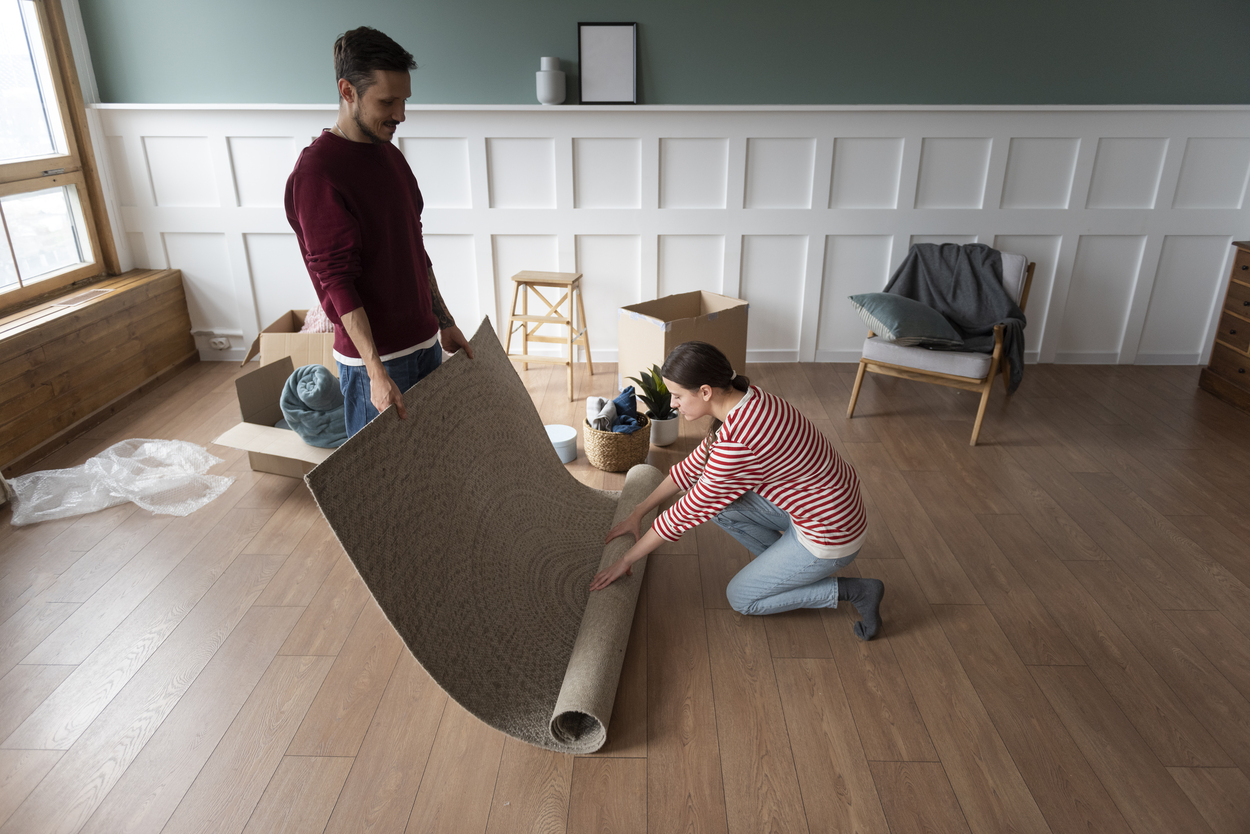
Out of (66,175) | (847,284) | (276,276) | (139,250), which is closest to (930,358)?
(847,284)

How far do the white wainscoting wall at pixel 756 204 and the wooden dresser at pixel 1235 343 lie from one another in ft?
1.20

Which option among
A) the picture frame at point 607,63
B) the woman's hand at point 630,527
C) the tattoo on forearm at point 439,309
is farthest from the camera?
the picture frame at point 607,63

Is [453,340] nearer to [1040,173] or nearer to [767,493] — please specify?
[767,493]

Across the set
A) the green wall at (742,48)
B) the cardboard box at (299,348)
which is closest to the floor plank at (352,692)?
the cardboard box at (299,348)

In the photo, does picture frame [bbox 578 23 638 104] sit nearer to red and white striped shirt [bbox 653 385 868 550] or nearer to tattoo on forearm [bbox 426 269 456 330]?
tattoo on forearm [bbox 426 269 456 330]

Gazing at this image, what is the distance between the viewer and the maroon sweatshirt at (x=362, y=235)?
5.75ft

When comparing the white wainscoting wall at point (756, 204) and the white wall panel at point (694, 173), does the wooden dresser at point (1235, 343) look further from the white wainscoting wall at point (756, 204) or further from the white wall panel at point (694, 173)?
the white wall panel at point (694, 173)

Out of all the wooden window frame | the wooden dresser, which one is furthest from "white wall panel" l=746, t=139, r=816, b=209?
the wooden window frame

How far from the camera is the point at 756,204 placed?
13.6ft

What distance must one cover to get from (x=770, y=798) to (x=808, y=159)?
3261mm

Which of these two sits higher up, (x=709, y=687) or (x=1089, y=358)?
(x=1089, y=358)

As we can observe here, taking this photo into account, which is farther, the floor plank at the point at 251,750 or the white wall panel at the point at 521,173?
the white wall panel at the point at 521,173

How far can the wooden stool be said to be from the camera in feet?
12.9

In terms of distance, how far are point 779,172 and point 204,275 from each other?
319cm
